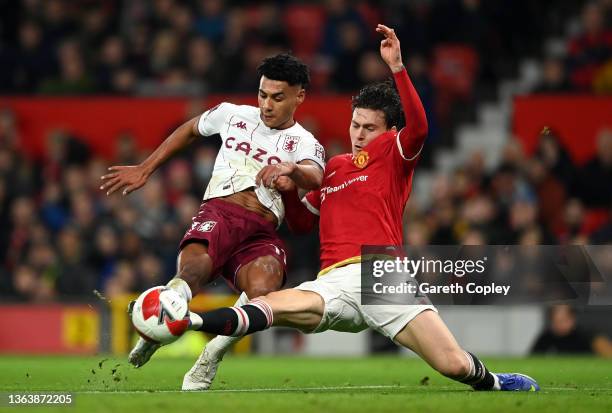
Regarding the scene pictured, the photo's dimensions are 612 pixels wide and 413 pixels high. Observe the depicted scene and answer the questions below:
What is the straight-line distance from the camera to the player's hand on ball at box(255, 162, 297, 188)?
297 inches

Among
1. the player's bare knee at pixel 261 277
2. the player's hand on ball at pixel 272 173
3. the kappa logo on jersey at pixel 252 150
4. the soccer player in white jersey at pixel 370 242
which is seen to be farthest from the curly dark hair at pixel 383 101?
the player's bare knee at pixel 261 277

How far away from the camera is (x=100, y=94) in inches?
704

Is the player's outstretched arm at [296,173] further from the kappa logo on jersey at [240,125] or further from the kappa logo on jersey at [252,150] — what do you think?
the kappa logo on jersey at [240,125]

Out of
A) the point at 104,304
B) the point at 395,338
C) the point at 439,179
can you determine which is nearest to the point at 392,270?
the point at 395,338

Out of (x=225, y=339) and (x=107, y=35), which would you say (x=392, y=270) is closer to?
(x=225, y=339)

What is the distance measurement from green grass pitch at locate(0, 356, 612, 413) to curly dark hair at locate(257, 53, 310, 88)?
7.23 feet

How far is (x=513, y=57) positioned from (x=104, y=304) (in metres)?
7.45

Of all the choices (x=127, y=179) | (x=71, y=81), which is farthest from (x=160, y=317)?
(x=71, y=81)

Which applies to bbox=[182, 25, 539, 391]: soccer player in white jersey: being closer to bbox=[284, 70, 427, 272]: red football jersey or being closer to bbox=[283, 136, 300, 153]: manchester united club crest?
bbox=[284, 70, 427, 272]: red football jersey

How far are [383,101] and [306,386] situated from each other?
221cm

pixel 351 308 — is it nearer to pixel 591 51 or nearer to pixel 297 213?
pixel 297 213

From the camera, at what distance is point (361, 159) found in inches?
329

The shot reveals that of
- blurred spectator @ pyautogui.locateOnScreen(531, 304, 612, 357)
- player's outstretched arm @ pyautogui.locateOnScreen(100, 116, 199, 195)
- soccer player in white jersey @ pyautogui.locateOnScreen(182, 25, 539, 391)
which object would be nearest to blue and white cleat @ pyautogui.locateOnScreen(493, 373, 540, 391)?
soccer player in white jersey @ pyautogui.locateOnScreen(182, 25, 539, 391)

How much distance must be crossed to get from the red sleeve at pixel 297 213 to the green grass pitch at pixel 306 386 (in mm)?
1168
